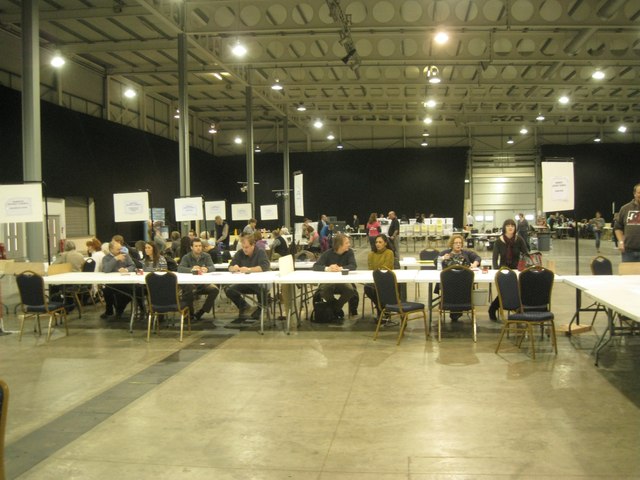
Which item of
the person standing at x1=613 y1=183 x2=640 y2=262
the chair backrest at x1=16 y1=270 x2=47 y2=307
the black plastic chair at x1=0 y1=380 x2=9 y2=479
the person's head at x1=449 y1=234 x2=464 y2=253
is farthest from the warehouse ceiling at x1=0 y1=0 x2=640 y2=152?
the black plastic chair at x1=0 y1=380 x2=9 y2=479

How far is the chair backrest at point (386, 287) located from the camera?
634cm

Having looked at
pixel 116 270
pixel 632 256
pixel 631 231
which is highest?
pixel 631 231

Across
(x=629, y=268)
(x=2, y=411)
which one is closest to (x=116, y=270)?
(x=2, y=411)

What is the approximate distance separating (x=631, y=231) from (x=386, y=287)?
291cm

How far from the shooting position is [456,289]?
6207mm

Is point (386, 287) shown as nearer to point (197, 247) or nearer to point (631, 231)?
point (197, 247)

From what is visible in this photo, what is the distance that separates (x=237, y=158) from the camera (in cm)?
2956

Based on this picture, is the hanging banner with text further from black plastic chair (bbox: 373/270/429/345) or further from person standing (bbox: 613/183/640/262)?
black plastic chair (bbox: 373/270/429/345)

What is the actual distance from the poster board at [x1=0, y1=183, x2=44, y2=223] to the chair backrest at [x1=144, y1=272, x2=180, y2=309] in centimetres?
208

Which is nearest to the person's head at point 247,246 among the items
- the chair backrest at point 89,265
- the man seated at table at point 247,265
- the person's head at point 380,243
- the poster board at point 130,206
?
the man seated at table at point 247,265

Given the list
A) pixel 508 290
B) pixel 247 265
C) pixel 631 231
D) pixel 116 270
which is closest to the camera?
pixel 508 290

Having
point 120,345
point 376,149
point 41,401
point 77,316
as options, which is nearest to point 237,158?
point 376,149

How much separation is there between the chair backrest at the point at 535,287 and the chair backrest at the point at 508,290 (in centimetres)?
9

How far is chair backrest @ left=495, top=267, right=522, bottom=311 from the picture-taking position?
19.4 ft
